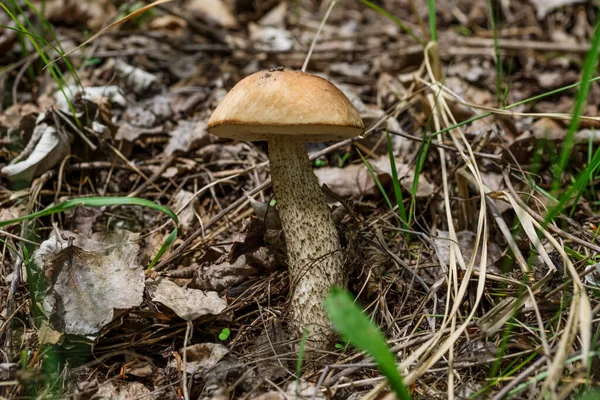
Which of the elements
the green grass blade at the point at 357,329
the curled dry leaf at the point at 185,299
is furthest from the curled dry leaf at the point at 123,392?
the green grass blade at the point at 357,329

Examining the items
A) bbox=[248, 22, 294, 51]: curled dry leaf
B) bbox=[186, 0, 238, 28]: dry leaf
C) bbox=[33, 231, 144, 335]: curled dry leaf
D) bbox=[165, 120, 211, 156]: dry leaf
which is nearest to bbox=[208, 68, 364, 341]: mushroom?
bbox=[33, 231, 144, 335]: curled dry leaf

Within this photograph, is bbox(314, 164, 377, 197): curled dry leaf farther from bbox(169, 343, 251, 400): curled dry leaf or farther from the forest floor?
bbox(169, 343, 251, 400): curled dry leaf

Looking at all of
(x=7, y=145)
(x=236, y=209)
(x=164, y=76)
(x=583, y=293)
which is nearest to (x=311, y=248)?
(x=236, y=209)

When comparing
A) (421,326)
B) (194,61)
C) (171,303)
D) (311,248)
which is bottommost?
(421,326)

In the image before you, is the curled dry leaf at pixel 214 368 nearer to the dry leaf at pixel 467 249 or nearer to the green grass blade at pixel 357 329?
the green grass blade at pixel 357 329

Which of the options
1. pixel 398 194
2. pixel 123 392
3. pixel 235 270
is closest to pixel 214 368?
pixel 123 392

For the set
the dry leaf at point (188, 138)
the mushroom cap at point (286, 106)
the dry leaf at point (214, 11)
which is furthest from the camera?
the dry leaf at point (214, 11)

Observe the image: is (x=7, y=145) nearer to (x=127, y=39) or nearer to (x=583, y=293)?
(x=127, y=39)
